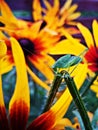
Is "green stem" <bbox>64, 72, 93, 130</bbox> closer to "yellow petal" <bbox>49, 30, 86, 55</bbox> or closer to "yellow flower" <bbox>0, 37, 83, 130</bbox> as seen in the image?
"yellow flower" <bbox>0, 37, 83, 130</bbox>

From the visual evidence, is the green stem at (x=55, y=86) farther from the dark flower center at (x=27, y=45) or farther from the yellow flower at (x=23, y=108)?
the dark flower center at (x=27, y=45)

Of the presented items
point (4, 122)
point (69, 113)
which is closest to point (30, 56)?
point (69, 113)

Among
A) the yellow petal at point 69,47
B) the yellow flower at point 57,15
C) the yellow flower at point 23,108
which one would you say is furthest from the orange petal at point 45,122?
the yellow flower at point 57,15

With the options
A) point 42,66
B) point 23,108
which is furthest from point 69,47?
point 23,108

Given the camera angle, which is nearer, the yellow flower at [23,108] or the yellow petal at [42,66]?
the yellow flower at [23,108]

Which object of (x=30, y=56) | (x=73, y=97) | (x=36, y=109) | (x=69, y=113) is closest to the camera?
(x=73, y=97)

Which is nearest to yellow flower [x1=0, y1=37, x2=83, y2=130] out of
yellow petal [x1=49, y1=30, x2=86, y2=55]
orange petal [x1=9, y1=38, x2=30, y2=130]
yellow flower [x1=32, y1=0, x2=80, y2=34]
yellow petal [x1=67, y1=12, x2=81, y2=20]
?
orange petal [x1=9, y1=38, x2=30, y2=130]

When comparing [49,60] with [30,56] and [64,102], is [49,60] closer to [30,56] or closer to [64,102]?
[30,56]
